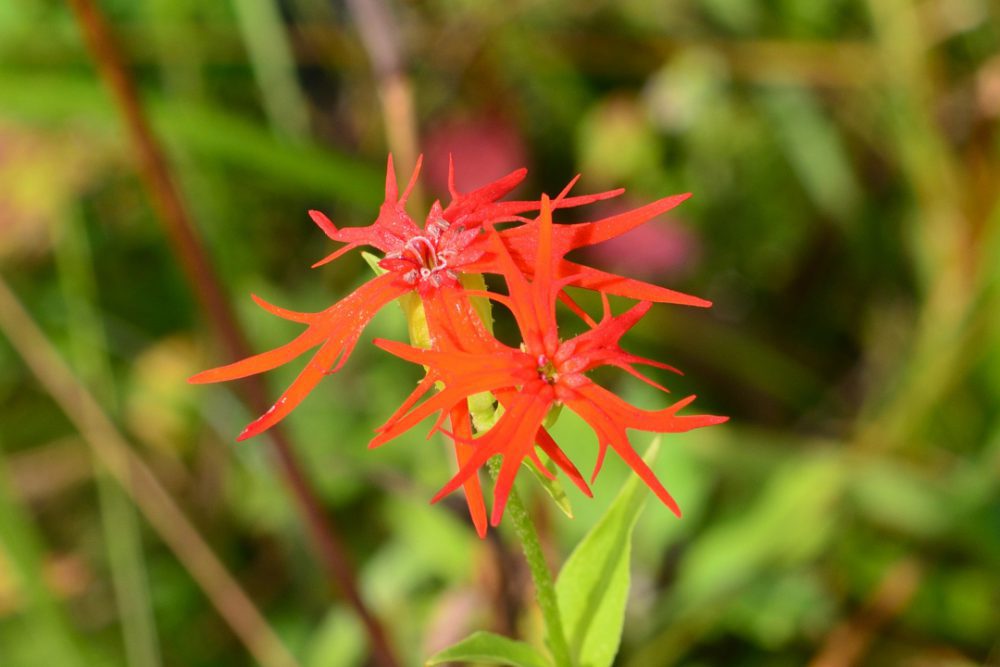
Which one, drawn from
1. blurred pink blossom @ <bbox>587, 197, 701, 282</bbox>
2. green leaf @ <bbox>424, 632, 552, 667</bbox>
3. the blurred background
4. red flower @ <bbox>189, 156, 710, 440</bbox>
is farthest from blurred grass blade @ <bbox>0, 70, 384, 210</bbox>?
green leaf @ <bbox>424, 632, 552, 667</bbox>

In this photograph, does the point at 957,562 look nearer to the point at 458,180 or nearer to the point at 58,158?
the point at 458,180

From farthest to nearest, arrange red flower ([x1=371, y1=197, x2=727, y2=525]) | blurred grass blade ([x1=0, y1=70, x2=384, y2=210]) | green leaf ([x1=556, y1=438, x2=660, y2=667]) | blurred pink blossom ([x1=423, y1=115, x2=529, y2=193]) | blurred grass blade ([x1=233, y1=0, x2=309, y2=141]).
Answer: blurred pink blossom ([x1=423, y1=115, x2=529, y2=193]) → blurred grass blade ([x1=233, y1=0, x2=309, y2=141]) → blurred grass blade ([x1=0, y1=70, x2=384, y2=210]) → green leaf ([x1=556, y1=438, x2=660, y2=667]) → red flower ([x1=371, y1=197, x2=727, y2=525])

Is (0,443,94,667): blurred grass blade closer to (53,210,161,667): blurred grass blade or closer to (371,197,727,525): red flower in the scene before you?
(53,210,161,667): blurred grass blade

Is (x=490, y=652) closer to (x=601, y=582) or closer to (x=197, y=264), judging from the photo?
(x=601, y=582)

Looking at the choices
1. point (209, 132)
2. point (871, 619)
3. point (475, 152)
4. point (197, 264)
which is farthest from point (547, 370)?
point (475, 152)

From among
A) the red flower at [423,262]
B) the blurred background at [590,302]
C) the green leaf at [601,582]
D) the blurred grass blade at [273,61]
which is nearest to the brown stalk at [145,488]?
the blurred background at [590,302]

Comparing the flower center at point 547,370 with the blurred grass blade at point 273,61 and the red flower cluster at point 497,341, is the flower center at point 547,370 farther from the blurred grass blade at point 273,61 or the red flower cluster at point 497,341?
the blurred grass blade at point 273,61

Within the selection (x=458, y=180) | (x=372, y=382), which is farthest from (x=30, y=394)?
(x=458, y=180)
